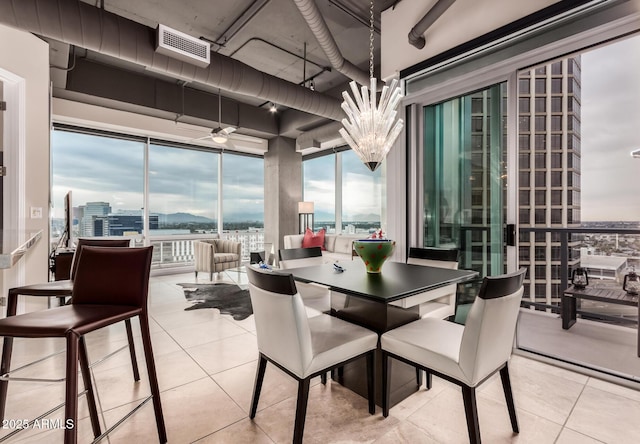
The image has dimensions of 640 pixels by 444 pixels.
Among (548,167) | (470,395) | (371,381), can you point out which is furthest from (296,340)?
(548,167)

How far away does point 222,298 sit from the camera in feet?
15.4

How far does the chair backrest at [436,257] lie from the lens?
2.76 metres

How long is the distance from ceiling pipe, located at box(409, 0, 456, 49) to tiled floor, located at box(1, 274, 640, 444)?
316 centimetres

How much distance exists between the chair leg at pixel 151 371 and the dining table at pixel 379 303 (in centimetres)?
91

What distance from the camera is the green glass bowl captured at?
2.21 metres

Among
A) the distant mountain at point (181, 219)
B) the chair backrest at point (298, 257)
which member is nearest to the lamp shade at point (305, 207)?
the distant mountain at point (181, 219)

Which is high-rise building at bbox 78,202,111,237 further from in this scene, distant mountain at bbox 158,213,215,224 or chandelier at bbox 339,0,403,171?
chandelier at bbox 339,0,403,171

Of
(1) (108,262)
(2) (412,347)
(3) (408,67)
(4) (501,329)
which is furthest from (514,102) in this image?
(1) (108,262)

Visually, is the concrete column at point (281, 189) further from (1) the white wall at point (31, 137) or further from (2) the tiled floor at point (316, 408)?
(2) the tiled floor at point (316, 408)

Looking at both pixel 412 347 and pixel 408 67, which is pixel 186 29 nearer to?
pixel 408 67

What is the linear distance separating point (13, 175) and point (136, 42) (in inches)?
78.6

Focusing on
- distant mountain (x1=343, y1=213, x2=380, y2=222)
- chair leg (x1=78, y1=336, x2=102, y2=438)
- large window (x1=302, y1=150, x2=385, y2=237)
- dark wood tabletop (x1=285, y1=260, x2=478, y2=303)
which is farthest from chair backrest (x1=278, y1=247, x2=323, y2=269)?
distant mountain (x1=343, y1=213, x2=380, y2=222)

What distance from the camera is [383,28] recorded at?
12.1 feet

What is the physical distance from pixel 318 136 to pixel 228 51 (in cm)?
251
